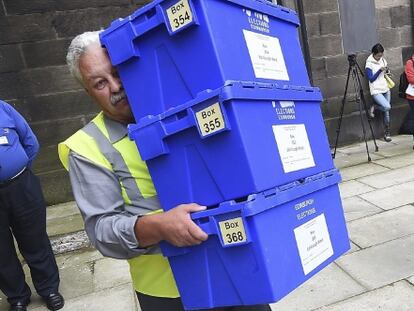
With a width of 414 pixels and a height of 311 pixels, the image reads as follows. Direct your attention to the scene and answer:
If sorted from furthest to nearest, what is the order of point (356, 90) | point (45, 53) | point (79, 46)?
point (356, 90) < point (45, 53) < point (79, 46)

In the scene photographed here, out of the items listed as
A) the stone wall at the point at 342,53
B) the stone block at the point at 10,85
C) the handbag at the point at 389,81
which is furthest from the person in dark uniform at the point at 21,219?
the handbag at the point at 389,81

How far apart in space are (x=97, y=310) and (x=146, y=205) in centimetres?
209

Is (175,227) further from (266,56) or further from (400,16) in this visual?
(400,16)

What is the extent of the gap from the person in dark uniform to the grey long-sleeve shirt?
175 centimetres

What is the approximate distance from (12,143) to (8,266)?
93 centimetres

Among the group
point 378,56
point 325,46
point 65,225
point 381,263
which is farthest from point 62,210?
point 378,56

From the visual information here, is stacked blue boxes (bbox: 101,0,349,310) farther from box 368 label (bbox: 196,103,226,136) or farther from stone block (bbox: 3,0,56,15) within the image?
stone block (bbox: 3,0,56,15)

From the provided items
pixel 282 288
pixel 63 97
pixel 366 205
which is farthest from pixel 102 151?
pixel 63 97

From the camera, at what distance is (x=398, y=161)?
5.91m

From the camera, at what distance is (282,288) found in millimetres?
1243

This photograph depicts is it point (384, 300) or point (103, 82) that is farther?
point (384, 300)

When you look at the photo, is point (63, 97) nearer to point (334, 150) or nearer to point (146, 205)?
point (334, 150)

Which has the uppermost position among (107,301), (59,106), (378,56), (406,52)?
(59,106)

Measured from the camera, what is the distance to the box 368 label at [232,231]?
3.95 feet
